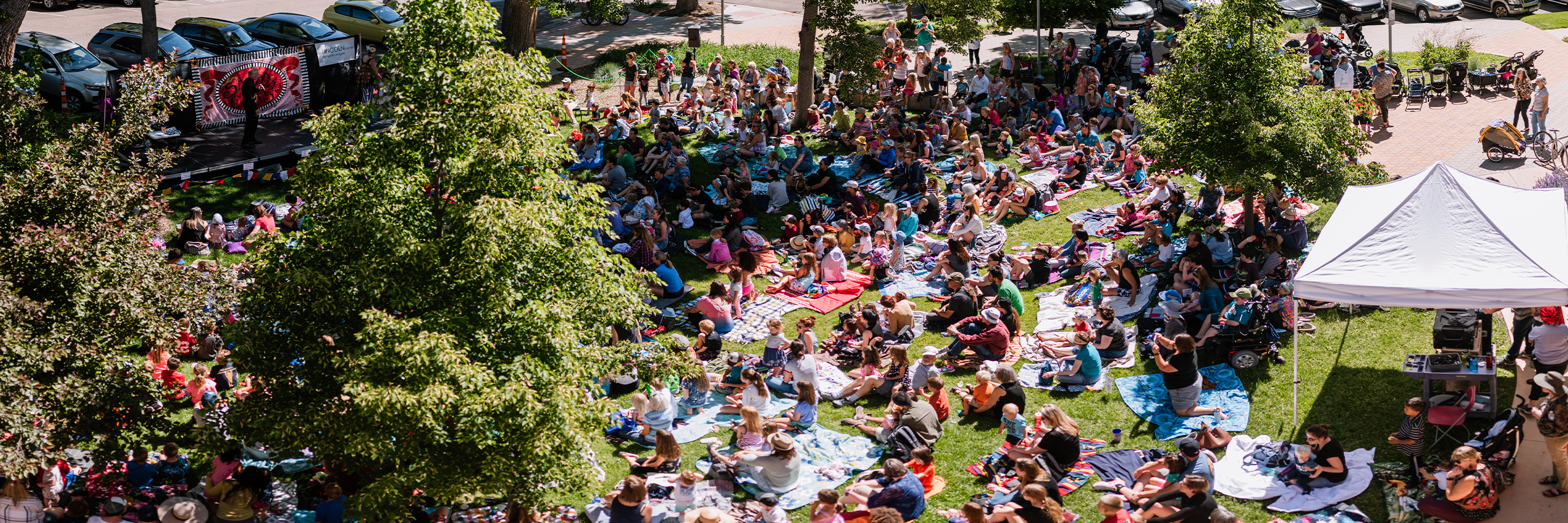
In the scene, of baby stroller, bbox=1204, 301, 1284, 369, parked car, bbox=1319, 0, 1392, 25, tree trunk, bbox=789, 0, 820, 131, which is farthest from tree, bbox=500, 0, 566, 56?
parked car, bbox=1319, 0, 1392, 25

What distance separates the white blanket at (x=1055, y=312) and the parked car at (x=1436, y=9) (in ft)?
70.9

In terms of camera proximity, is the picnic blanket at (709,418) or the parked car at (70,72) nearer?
the picnic blanket at (709,418)

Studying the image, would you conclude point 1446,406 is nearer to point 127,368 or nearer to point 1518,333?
point 1518,333

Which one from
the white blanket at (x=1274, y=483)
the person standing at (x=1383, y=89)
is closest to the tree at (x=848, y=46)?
the person standing at (x=1383, y=89)

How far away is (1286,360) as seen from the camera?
14.2 metres

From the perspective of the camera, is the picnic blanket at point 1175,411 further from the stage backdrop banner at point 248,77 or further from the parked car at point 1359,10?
the parked car at point 1359,10

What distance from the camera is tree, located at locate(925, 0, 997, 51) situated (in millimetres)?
27453

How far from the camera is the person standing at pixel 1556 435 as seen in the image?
1103 centimetres

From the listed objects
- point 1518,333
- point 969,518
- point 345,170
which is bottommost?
point 969,518

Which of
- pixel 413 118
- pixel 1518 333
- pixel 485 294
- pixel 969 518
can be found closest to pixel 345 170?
pixel 413 118

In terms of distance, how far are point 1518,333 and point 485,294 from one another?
446 inches

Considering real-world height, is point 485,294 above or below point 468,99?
below

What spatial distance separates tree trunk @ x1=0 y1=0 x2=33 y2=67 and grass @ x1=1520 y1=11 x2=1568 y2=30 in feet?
112

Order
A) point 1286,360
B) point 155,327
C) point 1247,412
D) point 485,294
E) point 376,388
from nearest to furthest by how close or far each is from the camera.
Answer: point 376,388, point 485,294, point 155,327, point 1247,412, point 1286,360
